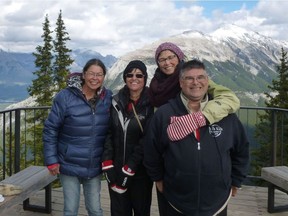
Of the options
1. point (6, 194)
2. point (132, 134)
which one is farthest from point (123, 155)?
point (6, 194)

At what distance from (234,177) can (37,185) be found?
2322mm

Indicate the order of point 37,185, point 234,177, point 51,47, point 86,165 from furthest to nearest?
point 51,47 → point 37,185 → point 86,165 → point 234,177

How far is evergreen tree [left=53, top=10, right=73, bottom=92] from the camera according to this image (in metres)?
30.6

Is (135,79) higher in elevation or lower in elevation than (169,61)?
lower

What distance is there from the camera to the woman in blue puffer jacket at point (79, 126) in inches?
134

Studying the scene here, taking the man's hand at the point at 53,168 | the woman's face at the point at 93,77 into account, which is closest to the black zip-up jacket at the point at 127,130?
the woman's face at the point at 93,77

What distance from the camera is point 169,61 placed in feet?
10.0

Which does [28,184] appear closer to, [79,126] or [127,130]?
[79,126]

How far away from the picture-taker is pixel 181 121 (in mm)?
2539

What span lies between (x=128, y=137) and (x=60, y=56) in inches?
Result: 1200

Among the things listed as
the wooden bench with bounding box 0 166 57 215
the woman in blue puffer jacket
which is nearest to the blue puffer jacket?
the woman in blue puffer jacket

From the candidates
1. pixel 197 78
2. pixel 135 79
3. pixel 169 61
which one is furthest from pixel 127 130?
pixel 197 78

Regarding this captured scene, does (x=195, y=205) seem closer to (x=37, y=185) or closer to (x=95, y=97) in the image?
(x=95, y=97)

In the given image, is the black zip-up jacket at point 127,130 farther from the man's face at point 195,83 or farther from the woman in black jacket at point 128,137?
the man's face at point 195,83
